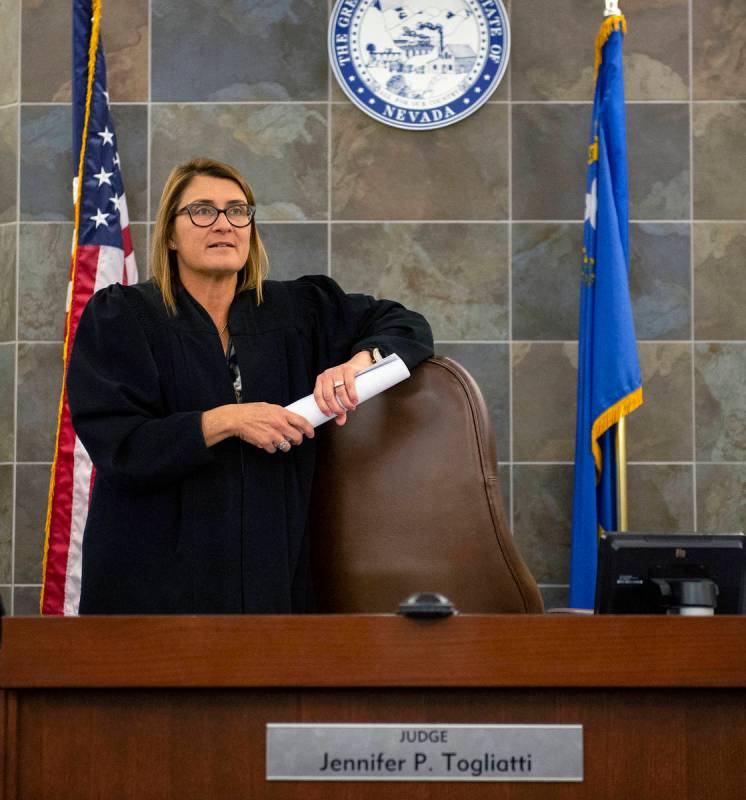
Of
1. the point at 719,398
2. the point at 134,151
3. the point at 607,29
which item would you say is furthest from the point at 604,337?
the point at 134,151

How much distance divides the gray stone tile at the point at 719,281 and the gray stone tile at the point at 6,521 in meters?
2.27

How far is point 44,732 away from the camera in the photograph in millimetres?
1184

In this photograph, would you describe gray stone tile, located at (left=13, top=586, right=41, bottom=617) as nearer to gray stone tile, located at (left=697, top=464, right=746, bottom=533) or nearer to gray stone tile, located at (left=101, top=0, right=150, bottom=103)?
gray stone tile, located at (left=101, top=0, right=150, bottom=103)

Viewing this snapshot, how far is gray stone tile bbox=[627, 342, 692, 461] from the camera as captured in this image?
11.4 feet

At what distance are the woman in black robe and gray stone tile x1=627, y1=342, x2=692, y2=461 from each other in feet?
5.01

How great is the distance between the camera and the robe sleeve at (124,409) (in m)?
1.88

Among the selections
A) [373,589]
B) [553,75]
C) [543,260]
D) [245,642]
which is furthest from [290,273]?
[245,642]

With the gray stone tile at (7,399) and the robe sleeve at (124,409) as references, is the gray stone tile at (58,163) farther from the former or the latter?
the robe sleeve at (124,409)

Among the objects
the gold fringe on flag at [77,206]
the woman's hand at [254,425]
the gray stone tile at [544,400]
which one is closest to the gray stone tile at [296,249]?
the gold fringe on flag at [77,206]

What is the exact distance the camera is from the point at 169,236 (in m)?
2.14

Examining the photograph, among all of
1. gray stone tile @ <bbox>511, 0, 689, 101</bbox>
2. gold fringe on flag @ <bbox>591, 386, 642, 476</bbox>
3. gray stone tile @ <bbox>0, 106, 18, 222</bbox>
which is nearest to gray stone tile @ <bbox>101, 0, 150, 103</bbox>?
gray stone tile @ <bbox>0, 106, 18, 222</bbox>

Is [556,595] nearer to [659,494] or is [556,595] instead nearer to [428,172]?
[659,494]

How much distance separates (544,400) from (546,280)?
15.3 inches

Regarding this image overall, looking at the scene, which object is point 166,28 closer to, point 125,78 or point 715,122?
point 125,78
